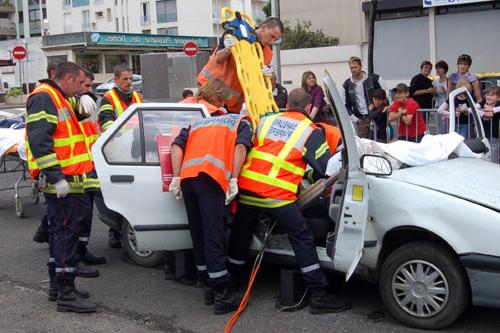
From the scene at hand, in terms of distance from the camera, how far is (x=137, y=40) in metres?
59.4

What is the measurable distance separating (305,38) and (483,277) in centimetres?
2816

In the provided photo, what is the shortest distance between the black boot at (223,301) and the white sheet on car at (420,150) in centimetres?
150

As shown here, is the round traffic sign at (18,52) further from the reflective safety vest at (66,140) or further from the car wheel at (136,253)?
the reflective safety vest at (66,140)

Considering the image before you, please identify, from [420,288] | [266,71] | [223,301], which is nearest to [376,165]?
[420,288]

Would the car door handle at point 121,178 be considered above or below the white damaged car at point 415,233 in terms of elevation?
above

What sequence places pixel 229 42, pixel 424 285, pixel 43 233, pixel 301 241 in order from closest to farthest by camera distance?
pixel 424 285, pixel 301 241, pixel 229 42, pixel 43 233

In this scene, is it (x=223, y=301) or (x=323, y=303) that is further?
(x=223, y=301)

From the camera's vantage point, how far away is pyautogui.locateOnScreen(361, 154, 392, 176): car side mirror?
480 centimetres

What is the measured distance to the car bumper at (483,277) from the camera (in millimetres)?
4285

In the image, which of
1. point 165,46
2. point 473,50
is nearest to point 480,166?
point 473,50

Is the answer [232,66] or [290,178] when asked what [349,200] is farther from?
[232,66]

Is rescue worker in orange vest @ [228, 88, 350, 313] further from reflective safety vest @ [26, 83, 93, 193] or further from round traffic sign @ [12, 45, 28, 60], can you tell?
round traffic sign @ [12, 45, 28, 60]

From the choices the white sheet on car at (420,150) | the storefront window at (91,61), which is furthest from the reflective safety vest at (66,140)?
the storefront window at (91,61)

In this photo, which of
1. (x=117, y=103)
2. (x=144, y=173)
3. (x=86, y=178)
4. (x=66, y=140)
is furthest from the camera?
(x=117, y=103)
